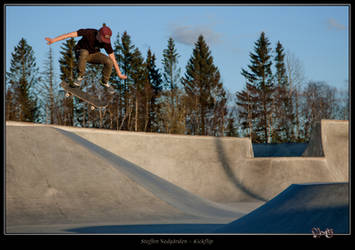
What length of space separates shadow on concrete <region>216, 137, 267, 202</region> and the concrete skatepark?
72 millimetres

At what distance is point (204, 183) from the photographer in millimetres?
25453

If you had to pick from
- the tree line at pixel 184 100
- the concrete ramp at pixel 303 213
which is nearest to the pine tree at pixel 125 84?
the tree line at pixel 184 100

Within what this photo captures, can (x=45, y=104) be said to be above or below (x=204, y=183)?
above

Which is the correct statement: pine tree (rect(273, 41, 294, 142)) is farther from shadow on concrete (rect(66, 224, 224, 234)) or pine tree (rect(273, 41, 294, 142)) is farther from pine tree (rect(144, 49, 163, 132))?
shadow on concrete (rect(66, 224, 224, 234))

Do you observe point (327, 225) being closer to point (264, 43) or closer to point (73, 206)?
point (73, 206)

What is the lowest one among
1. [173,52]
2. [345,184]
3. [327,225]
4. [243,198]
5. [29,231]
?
[243,198]

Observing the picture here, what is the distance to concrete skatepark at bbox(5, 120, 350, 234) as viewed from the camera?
1006 centimetres

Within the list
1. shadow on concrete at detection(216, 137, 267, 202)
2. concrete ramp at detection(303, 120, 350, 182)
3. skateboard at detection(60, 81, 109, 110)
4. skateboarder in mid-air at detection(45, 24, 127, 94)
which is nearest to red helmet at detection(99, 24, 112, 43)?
skateboarder in mid-air at detection(45, 24, 127, 94)

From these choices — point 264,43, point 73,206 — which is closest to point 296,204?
point 73,206

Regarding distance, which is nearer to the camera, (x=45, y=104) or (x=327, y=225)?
(x=327, y=225)

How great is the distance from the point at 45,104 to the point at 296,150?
26.3 m

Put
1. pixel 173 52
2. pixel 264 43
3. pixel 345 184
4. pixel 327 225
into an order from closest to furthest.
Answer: pixel 327 225 → pixel 345 184 → pixel 173 52 → pixel 264 43

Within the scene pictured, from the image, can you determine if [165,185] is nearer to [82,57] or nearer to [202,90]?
[82,57]
